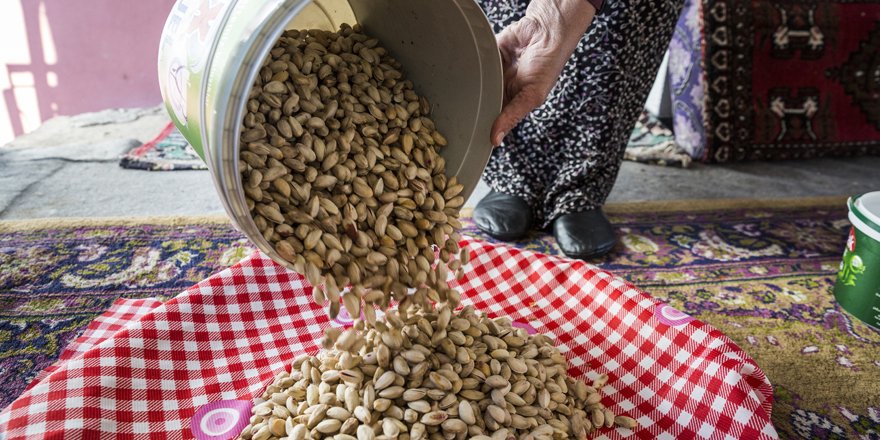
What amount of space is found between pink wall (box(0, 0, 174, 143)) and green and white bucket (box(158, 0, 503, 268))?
220 cm

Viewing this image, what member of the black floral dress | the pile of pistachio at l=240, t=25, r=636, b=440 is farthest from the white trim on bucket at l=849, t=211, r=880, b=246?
the pile of pistachio at l=240, t=25, r=636, b=440

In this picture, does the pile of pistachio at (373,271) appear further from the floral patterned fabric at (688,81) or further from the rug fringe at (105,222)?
the floral patterned fabric at (688,81)

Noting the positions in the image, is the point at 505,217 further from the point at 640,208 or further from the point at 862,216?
the point at 862,216

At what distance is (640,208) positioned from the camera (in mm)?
2049

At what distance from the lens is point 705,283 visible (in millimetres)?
1616

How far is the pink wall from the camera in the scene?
2938mm

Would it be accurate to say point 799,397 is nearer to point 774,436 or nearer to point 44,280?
point 774,436

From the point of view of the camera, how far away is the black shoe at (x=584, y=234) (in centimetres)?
174

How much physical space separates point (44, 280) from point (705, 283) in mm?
1623

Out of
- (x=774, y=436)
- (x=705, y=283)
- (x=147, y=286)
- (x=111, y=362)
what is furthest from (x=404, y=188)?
(x=705, y=283)

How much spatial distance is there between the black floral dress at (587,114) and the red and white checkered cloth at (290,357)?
1.63 feet

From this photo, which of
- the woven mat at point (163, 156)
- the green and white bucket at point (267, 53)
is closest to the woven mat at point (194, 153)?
the woven mat at point (163, 156)

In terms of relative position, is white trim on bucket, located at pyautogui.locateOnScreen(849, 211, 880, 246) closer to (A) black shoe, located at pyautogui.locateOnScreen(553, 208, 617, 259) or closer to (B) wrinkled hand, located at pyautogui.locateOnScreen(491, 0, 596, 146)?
(A) black shoe, located at pyautogui.locateOnScreen(553, 208, 617, 259)

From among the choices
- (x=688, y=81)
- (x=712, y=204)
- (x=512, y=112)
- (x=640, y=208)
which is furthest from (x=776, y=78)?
(x=512, y=112)
